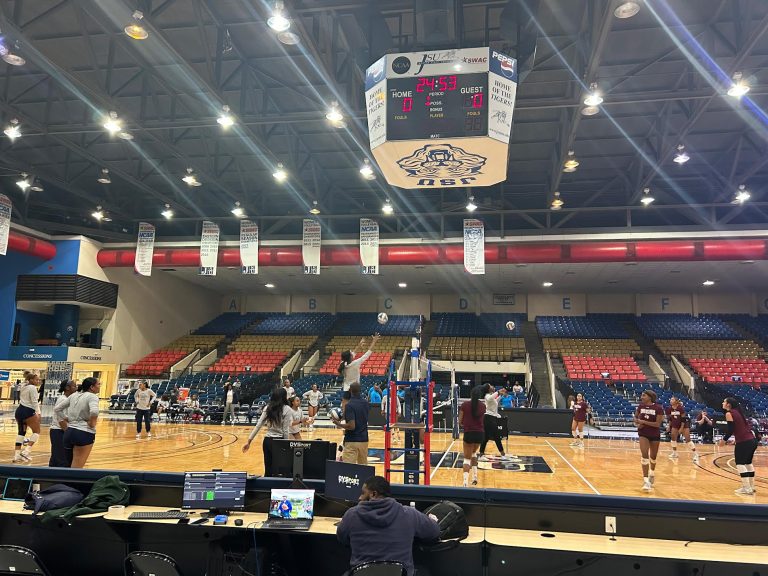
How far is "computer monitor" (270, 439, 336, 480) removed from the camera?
16.1 ft

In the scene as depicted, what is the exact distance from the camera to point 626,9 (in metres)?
7.07

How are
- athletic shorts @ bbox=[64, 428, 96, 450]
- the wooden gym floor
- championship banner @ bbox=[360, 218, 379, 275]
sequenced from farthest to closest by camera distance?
championship banner @ bbox=[360, 218, 379, 275], the wooden gym floor, athletic shorts @ bbox=[64, 428, 96, 450]

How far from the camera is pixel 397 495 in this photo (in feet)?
13.8

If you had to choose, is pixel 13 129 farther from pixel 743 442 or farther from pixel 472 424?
pixel 743 442

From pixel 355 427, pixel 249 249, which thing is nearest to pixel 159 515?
pixel 355 427

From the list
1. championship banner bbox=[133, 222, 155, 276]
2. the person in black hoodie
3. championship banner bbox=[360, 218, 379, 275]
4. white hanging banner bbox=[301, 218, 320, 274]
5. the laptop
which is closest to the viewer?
the person in black hoodie

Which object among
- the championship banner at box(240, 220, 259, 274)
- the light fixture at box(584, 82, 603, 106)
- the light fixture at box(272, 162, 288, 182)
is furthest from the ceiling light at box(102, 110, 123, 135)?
the light fixture at box(584, 82, 603, 106)

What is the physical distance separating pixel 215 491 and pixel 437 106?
5071 mm

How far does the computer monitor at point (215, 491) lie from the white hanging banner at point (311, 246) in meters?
12.7

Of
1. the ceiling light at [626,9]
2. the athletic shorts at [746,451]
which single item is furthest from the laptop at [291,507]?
the ceiling light at [626,9]

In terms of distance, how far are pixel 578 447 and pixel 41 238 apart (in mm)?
20967

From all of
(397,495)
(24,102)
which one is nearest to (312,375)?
(24,102)

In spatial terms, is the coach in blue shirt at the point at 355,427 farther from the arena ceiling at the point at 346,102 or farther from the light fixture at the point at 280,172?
the light fixture at the point at 280,172

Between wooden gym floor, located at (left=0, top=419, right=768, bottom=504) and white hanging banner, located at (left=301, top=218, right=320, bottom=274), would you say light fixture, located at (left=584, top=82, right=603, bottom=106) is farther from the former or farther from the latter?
white hanging banner, located at (left=301, top=218, right=320, bottom=274)
